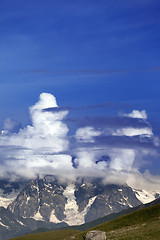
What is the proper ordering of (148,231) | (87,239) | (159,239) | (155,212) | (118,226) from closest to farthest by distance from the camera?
(159,239) → (148,231) → (87,239) → (118,226) → (155,212)

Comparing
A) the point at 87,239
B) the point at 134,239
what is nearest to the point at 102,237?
the point at 87,239

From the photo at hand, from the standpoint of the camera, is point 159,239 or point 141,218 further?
point 141,218

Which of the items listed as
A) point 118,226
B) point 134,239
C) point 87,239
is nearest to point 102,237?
point 87,239

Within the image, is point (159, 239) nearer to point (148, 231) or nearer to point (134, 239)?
point (134, 239)

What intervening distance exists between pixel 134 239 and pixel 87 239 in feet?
62.4

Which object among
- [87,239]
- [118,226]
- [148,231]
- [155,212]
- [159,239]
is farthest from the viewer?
[155,212]

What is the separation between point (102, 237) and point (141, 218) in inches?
1767

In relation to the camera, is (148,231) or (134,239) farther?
(148,231)

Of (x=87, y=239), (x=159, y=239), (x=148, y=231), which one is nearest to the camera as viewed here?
(x=159, y=239)

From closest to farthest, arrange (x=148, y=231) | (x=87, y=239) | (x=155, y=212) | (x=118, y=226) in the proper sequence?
1. (x=148, y=231)
2. (x=87, y=239)
3. (x=118, y=226)
4. (x=155, y=212)

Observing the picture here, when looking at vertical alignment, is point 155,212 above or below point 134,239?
above

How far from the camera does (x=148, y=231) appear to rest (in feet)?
321

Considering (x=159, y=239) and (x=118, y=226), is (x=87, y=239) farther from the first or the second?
(x=118, y=226)

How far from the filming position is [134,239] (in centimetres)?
8825
